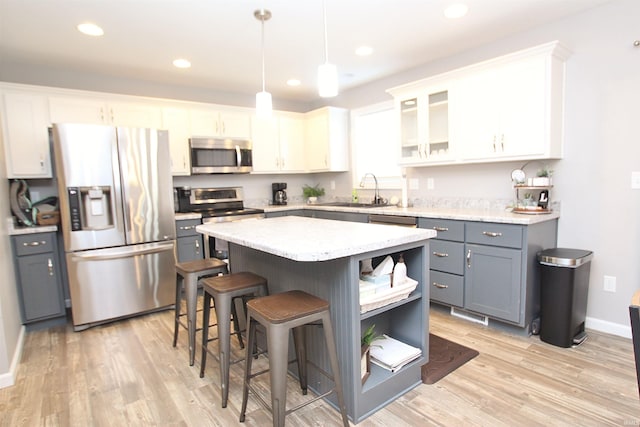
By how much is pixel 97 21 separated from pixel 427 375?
3.34 m

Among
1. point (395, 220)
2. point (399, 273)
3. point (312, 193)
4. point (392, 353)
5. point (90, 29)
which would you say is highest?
point (90, 29)

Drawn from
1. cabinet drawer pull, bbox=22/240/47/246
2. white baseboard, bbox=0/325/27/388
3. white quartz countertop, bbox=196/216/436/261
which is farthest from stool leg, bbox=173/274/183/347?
cabinet drawer pull, bbox=22/240/47/246

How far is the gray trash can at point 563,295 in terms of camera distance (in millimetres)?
2471

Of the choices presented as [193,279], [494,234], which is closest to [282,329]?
[193,279]

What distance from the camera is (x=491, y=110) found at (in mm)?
2969

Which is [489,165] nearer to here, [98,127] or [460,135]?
[460,135]

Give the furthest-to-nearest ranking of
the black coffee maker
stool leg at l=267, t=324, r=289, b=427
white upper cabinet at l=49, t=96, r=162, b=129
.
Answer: the black coffee maker, white upper cabinet at l=49, t=96, r=162, b=129, stool leg at l=267, t=324, r=289, b=427

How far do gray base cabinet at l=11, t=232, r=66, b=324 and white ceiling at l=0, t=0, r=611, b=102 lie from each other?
166 cm

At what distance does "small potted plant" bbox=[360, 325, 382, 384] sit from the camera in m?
1.90

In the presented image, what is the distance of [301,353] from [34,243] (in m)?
2.64

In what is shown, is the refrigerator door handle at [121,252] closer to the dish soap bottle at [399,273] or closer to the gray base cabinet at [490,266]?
the dish soap bottle at [399,273]

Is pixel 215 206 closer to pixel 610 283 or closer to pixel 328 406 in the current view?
pixel 328 406

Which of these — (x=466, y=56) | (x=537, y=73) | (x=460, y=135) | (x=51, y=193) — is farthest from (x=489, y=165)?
(x=51, y=193)

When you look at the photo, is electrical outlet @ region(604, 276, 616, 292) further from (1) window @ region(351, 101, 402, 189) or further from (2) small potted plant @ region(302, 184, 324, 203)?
(2) small potted plant @ region(302, 184, 324, 203)
